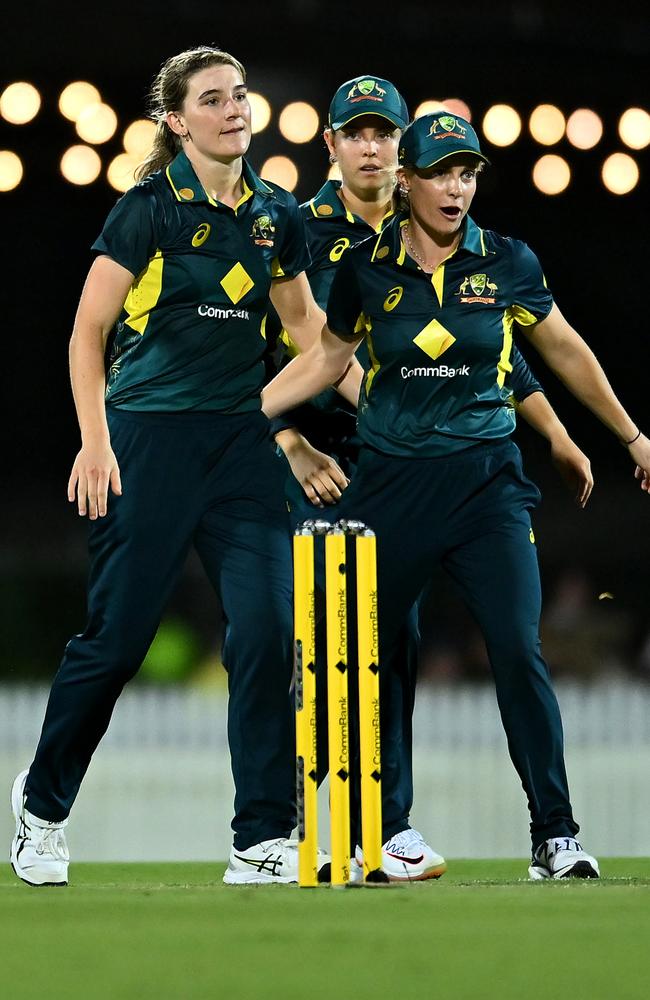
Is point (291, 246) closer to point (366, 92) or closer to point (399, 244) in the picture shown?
point (399, 244)

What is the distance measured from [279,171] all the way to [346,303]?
177 inches

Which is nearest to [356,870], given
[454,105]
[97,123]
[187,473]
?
[187,473]

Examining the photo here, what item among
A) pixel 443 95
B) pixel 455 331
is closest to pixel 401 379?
pixel 455 331

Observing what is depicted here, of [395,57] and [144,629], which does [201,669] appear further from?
[144,629]

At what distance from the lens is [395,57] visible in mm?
8875

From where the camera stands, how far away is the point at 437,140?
13.7 ft

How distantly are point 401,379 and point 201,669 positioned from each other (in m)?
7.84

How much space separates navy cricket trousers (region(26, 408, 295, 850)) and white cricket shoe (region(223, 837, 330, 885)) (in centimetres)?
3

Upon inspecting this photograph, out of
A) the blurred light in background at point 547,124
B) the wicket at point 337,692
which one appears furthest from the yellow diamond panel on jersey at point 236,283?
the blurred light in background at point 547,124

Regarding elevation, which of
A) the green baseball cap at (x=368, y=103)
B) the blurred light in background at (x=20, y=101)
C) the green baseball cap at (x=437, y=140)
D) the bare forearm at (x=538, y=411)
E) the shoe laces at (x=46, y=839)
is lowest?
the shoe laces at (x=46, y=839)

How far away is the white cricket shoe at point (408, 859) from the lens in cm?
441

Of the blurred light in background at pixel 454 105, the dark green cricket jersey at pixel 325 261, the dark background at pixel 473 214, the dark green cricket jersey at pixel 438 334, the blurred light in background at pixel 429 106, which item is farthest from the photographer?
the dark background at pixel 473 214

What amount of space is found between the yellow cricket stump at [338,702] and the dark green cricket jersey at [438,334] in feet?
1.96

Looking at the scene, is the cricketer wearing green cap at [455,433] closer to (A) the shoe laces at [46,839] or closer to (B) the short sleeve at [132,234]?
(B) the short sleeve at [132,234]
